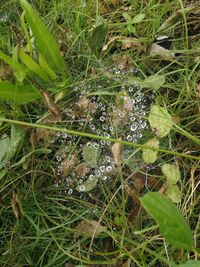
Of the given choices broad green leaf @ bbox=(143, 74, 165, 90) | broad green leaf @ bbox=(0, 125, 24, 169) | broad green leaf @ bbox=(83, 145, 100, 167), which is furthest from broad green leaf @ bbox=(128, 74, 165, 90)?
broad green leaf @ bbox=(0, 125, 24, 169)

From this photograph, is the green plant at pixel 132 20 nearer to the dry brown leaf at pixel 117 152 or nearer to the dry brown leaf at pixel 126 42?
the dry brown leaf at pixel 126 42

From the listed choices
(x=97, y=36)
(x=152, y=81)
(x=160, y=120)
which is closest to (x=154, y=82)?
(x=152, y=81)

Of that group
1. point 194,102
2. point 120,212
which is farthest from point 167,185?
point 194,102

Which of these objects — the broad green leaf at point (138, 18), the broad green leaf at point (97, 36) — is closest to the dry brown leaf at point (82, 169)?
the broad green leaf at point (97, 36)

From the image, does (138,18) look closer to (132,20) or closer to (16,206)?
(132,20)

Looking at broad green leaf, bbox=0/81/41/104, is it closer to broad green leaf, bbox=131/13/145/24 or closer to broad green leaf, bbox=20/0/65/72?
broad green leaf, bbox=20/0/65/72
